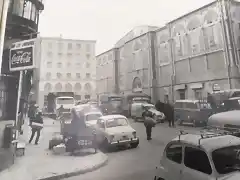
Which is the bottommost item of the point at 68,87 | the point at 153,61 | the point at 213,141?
the point at 213,141

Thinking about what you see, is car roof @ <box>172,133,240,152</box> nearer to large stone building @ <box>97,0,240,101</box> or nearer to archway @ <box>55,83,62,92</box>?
large stone building @ <box>97,0,240,101</box>

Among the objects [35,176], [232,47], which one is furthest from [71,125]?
[232,47]

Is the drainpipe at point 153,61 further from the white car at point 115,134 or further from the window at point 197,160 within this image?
the window at point 197,160

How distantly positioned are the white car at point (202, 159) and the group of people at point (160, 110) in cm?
71

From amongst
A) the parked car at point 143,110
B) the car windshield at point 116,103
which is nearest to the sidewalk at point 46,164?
the parked car at point 143,110

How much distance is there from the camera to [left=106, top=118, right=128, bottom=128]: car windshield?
2841 mm

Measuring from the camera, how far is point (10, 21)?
224 centimetres

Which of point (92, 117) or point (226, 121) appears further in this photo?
point (92, 117)

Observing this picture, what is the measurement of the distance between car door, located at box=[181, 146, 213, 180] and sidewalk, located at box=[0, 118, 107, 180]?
0.97 m

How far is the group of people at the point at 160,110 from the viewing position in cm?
268

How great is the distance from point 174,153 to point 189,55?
152 cm

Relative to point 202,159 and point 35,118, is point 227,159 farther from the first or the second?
point 35,118

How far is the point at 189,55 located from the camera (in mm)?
2861

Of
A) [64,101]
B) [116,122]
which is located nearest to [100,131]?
[116,122]
